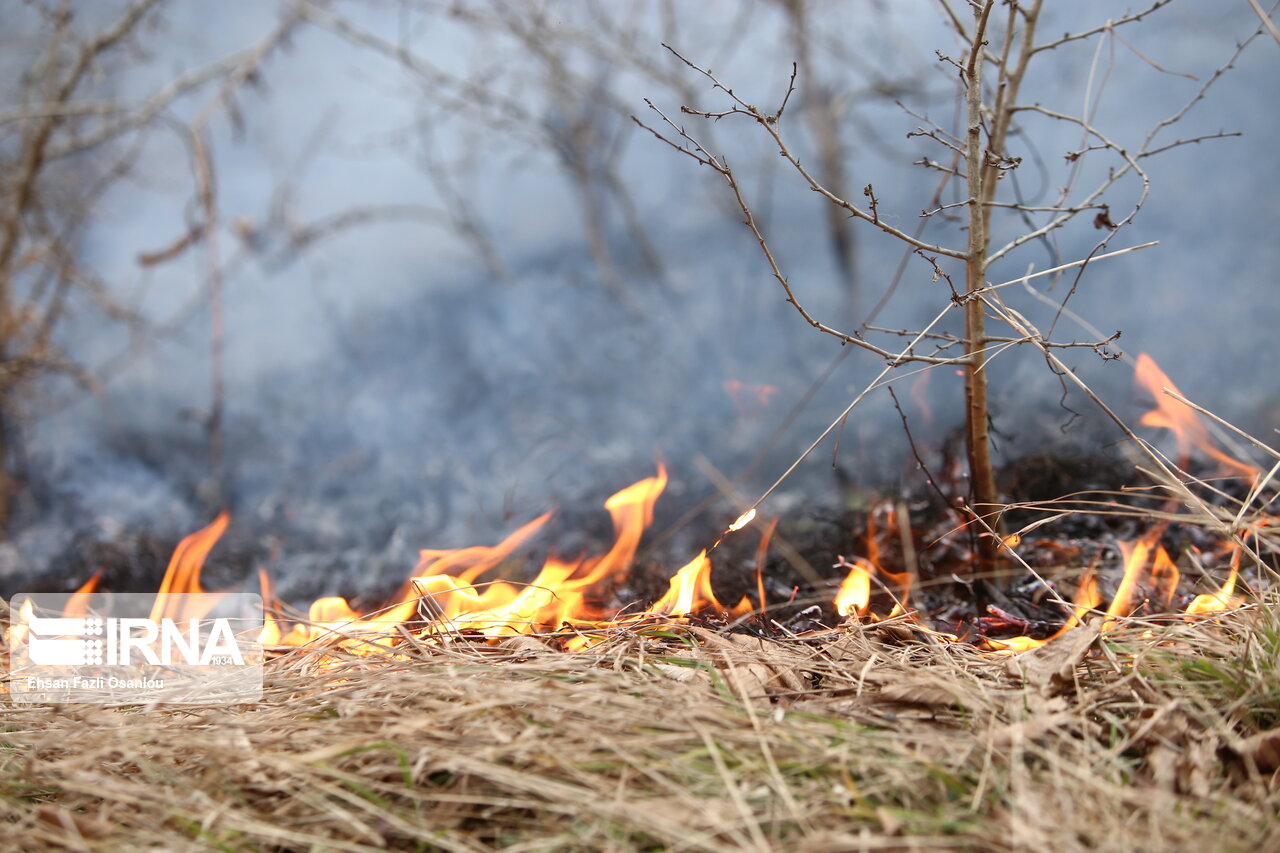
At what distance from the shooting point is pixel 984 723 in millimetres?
1137

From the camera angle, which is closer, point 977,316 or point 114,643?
point 977,316

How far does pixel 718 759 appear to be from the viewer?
3.38 ft

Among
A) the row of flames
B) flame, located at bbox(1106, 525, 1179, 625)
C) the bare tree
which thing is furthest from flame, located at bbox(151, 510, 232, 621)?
flame, located at bbox(1106, 525, 1179, 625)

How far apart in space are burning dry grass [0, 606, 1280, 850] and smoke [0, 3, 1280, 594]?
2.28m

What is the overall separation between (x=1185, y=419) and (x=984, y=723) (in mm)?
2081

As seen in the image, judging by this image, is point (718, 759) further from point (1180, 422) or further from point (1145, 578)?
point (1180, 422)

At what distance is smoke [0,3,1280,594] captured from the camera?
3.90 meters

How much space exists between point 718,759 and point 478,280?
3.96 meters

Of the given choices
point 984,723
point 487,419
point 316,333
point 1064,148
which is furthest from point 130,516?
point 1064,148

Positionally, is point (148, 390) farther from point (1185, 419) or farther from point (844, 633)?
point (1185, 419)

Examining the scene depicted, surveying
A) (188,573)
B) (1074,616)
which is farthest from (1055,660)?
(188,573)

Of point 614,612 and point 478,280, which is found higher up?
point 478,280

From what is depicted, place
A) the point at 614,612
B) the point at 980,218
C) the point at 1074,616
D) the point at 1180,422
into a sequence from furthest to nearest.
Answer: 1. the point at 1180,422
2. the point at 614,612
3. the point at 980,218
4. the point at 1074,616

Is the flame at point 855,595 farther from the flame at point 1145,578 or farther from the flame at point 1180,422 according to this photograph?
the flame at point 1180,422
